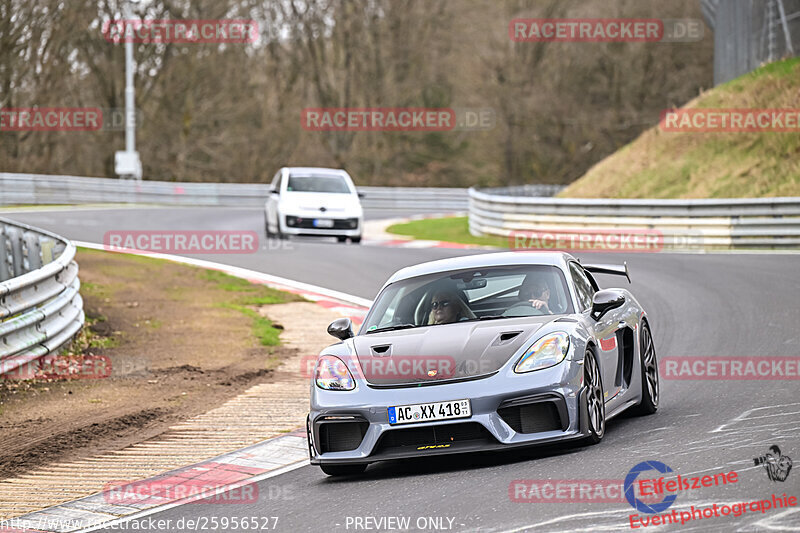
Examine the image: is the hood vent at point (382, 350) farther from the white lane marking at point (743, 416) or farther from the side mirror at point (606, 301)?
the white lane marking at point (743, 416)

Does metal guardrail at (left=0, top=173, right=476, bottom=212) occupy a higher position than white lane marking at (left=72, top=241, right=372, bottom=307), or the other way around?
metal guardrail at (left=0, top=173, right=476, bottom=212)

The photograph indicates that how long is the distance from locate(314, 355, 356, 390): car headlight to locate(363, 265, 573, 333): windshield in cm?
64

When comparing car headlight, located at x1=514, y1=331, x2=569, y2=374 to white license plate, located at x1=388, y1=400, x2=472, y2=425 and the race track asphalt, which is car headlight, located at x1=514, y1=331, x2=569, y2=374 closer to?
white license plate, located at x1=388, y1=400, x2=472, y2=425

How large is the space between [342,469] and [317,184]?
18922 millimetres

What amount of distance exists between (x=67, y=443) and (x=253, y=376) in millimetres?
3048

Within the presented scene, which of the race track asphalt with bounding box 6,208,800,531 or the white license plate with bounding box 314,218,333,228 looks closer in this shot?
the race track asphalt with bounding box 6,208,800,531

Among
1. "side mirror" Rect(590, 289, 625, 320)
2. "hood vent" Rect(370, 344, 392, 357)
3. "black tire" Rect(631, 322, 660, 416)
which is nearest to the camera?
"hood vent" Rect(370, 344, 392, 357)

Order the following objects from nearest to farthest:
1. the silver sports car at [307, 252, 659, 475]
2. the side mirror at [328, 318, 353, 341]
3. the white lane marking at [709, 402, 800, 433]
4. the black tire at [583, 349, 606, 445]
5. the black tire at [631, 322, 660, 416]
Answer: the silver sports car at [307, 252, 659, 475]
the black tire at [583, 349, 606, 445]
the white lane marking at [709, 402, 800, 433]
the side mirror at [328, 318, 353, 341]
the black tire at [631, 322, 660, 416]

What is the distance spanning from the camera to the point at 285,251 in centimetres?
2412

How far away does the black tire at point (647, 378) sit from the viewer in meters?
8.77

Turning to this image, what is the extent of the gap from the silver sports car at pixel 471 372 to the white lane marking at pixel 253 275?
A: 332 inches

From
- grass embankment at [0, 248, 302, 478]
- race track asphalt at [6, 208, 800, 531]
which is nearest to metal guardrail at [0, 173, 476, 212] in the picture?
grass embankment at [0, 248, 302, 478]

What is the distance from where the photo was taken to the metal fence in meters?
30.7

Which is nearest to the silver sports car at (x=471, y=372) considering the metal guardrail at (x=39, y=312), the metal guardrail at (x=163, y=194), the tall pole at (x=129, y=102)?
the metal guardrail at (x=39, y=312)
